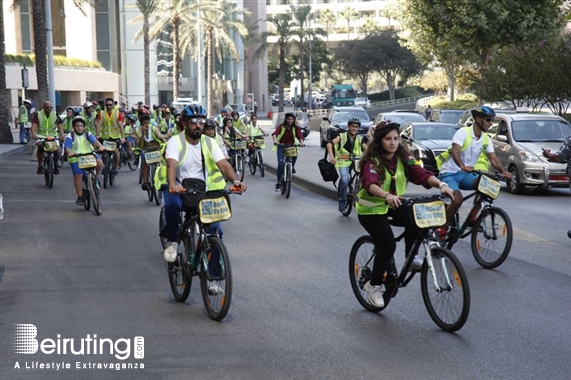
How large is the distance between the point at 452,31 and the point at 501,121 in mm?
16103

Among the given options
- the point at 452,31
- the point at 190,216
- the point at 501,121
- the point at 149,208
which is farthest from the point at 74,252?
the point at 452,31

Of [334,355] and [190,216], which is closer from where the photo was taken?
[334,355]

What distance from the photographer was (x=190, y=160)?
8070 millimetres

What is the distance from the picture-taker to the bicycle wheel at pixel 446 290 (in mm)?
6637

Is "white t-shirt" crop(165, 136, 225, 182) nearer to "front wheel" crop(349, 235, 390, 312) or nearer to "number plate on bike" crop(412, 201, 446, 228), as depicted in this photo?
"front wheel" crop(349, 235, 390, 312)

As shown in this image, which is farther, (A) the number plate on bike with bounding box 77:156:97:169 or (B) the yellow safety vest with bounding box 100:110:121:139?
(B) the yellow safety vest with bounding box 100:110:121:139

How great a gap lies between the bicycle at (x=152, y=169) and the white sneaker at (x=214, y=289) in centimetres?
818

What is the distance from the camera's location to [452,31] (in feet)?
117

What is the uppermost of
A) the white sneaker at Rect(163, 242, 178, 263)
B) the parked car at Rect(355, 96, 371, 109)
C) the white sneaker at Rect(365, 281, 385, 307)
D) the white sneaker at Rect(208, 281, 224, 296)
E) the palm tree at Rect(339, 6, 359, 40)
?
the palm tree at Rect(339, 6, 359, 40)

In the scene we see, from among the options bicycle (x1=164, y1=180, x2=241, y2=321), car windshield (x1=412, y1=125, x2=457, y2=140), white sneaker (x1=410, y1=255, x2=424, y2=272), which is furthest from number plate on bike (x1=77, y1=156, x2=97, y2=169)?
car windshield (x1=412, y1=125, x2=457, y2=140)

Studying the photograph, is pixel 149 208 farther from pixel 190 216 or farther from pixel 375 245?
pixel 375 245

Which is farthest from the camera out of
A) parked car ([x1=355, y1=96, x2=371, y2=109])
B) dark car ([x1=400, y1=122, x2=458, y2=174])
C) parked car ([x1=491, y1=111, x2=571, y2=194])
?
parked car ([x1=355, y1=96, x2=371, y2=109])

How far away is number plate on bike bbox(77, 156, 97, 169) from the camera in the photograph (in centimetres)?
1448

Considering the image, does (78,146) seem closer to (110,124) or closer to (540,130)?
(110,124)
